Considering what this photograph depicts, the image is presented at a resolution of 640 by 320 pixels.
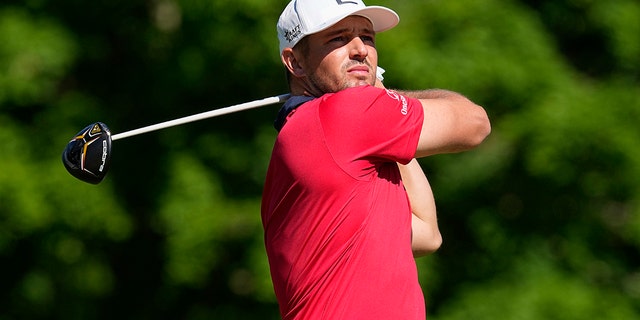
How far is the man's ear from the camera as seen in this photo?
3725mm

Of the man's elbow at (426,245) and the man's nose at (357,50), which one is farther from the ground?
the man's nose at (357,50)

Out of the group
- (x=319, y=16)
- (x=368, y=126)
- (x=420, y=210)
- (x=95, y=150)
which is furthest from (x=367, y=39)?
(x=95, y=150)

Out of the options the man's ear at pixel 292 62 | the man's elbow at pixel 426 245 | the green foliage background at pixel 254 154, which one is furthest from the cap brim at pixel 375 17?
the green foliage background at pixel 254 154

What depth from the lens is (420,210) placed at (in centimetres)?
400

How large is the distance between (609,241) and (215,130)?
8.09 feet

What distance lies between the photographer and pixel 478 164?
7406 millimetres

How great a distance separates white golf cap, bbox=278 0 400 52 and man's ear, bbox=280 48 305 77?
0.02m

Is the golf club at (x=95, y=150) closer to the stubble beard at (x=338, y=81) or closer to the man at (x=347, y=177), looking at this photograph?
the stubble beard at (x=338, y=81)

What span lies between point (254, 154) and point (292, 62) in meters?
3.97

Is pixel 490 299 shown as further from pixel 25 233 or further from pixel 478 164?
pixel 25 233

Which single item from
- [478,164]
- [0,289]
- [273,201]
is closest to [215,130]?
[478,164]

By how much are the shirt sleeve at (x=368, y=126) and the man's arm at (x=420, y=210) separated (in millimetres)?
459

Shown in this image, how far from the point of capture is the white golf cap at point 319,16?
141 inches

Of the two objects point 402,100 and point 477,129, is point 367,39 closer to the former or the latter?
point 402,100
